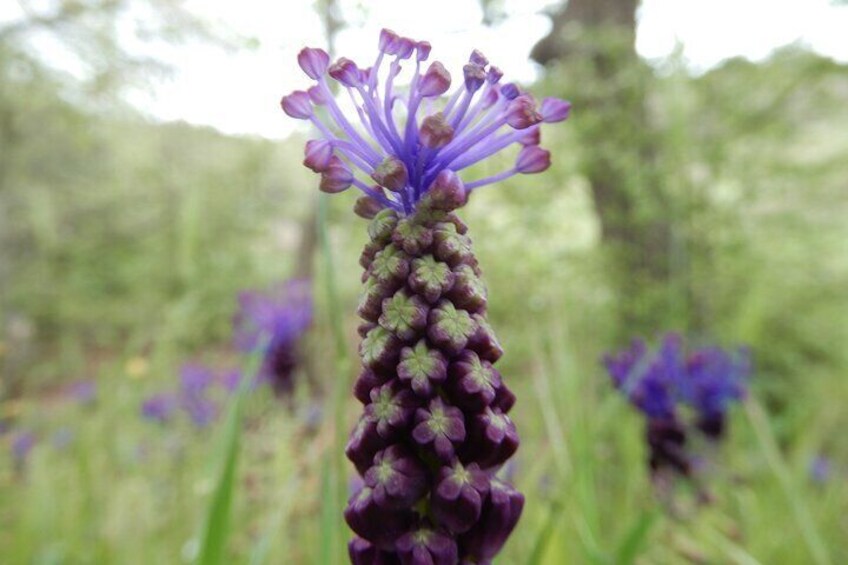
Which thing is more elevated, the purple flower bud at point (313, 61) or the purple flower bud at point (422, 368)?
the purple flower bud at point (313, 61)

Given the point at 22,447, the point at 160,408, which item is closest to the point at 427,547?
the point at 160,408

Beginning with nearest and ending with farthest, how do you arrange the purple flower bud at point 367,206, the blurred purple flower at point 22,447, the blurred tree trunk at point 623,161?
the purple flower bud at point 367,206 → the blurred purple flower at point 22,447 → the blurred tree trunk at point 623,161

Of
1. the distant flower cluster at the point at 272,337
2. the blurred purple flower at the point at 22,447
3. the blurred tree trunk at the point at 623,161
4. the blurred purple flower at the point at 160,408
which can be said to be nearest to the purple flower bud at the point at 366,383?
the distant flower cluster at the point at 272,337

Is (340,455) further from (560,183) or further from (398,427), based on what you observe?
(560,183)

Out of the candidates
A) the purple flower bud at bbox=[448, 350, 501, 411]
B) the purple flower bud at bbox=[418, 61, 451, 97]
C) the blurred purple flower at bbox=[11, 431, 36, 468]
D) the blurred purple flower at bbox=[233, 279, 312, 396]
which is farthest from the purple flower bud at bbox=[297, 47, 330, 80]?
the blurred purple flower at bbox=[11, 431, 36, 468]

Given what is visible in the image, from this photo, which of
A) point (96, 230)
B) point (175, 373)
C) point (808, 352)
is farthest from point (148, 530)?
point (96, 230)

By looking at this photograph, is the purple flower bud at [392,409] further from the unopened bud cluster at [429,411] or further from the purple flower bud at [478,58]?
the purple flower bud at [478,58]

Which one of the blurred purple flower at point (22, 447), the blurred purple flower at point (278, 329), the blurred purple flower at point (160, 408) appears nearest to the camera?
the blurred purple flower at point (278, 329)
